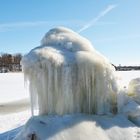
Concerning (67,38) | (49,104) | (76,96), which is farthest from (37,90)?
(67,38)

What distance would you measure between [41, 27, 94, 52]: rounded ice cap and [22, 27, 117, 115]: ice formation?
0.54 ft

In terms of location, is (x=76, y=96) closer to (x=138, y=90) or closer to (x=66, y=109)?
(x=66, y=109)

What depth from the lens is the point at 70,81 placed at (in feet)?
25.6

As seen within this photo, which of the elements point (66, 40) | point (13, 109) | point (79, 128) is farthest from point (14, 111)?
point (79, 128)

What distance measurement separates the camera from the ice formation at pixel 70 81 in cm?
781

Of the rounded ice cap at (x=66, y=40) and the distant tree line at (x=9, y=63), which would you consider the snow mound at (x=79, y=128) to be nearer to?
the rounded ice cap at (x=66, y=40)

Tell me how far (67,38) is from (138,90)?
7.19ft

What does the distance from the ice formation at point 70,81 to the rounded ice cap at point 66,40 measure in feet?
0.54

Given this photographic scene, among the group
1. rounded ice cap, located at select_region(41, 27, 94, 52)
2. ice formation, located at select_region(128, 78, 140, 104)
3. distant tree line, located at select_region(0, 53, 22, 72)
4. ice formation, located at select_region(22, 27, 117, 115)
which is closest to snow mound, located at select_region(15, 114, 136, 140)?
ice formation, located at select_region(22, 27, 117, 115)

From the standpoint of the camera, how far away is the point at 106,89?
802 cm

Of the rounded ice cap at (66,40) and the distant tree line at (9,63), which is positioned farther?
the distant tree line at (9,63)

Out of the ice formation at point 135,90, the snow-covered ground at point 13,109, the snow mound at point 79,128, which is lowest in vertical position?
the snow-covered ground at point 13,109

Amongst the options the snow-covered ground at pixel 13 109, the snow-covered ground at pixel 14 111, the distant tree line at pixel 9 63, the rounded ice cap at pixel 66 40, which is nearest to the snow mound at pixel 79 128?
the snow-covered ground at pixel 14 111

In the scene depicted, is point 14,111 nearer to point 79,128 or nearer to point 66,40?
point 66,40
